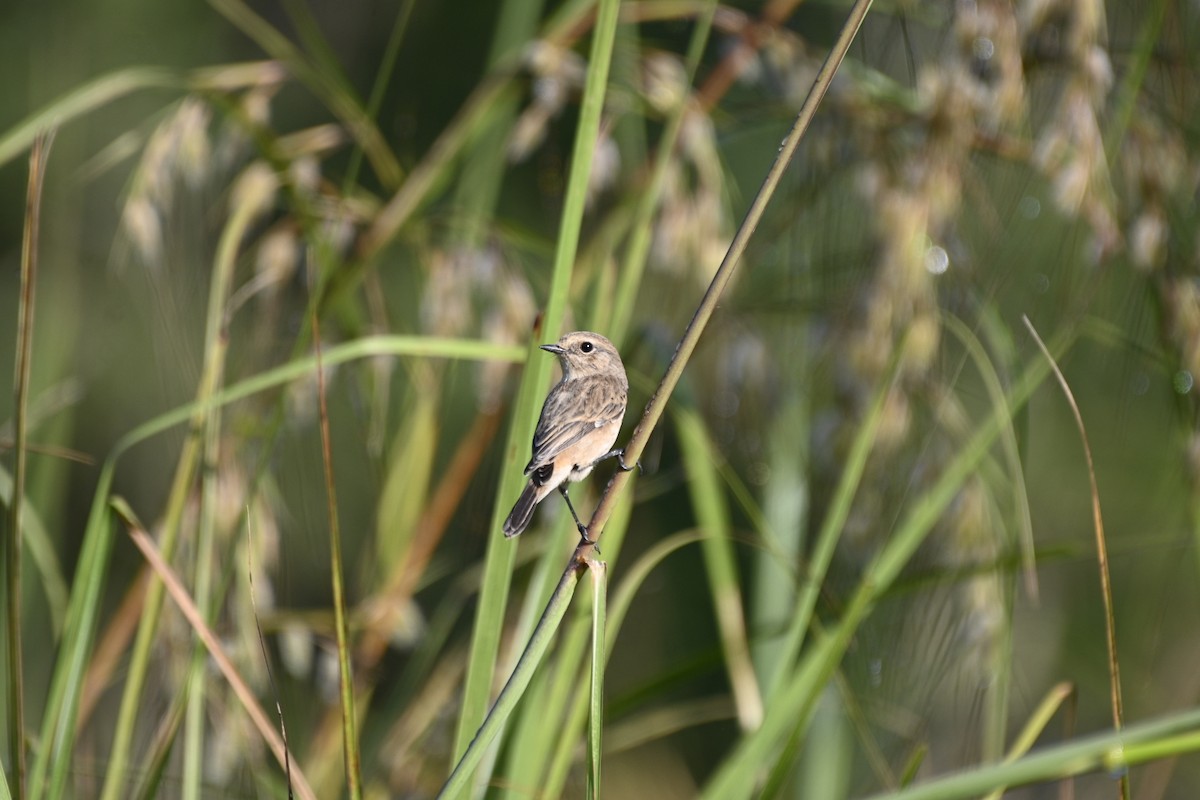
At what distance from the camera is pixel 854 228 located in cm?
258

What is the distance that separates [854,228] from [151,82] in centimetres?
156

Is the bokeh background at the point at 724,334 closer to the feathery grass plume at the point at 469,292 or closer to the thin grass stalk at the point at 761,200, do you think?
the feathery grass plume at the point at 469,292

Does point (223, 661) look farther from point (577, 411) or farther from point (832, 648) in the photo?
point (577, 411)

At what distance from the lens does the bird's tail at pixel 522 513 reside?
1710 mm

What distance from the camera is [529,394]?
1.62m

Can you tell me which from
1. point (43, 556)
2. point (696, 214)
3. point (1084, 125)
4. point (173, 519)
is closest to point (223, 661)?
point (173, 519)

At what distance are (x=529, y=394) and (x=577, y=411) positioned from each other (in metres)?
0.82

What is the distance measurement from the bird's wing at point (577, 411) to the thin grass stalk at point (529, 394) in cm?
63

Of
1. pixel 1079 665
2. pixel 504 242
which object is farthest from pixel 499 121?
pixel 1079 665

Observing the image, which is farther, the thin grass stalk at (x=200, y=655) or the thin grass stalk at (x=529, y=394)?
the thin grass stalk at (x=200, y=655)

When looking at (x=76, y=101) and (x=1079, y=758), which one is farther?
(x=76, y=101)

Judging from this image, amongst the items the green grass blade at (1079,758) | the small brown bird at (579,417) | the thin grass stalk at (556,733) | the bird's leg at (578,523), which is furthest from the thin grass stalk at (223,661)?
the green grass blade at (1079,758)

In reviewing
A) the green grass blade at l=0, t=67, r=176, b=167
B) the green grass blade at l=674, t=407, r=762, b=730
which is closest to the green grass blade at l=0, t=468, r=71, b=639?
the green grass blade at l=0, t=67, r=176, b=167

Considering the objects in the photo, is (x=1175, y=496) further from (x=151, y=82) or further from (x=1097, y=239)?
(x=151, y=82)
